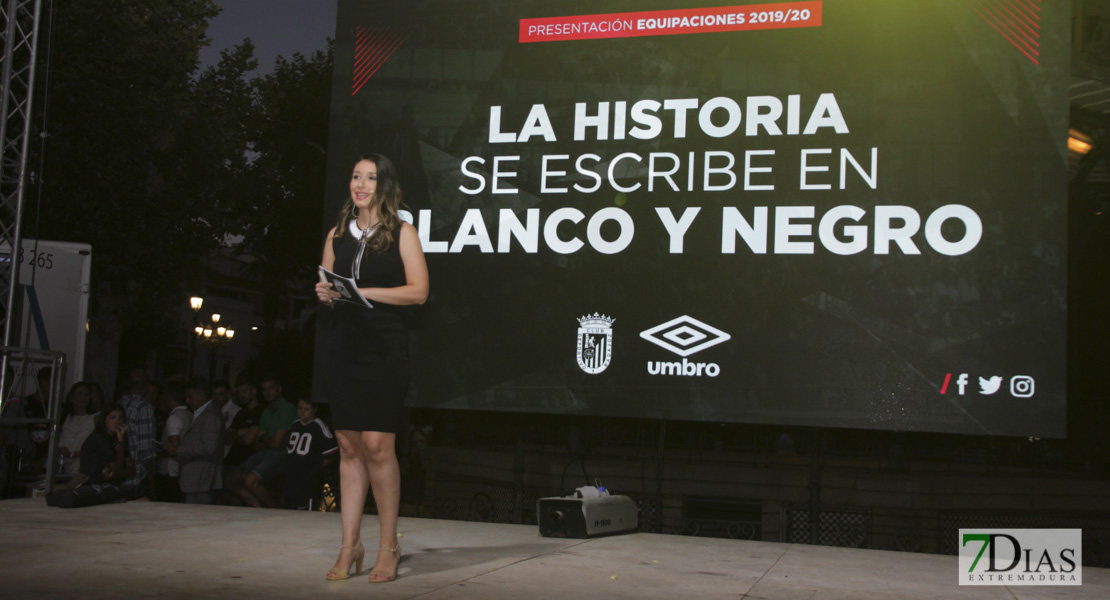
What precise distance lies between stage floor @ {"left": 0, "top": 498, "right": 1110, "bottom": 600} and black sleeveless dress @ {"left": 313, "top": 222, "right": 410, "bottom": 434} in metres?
0.61

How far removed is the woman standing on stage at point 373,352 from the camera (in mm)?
3666

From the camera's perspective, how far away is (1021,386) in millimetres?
5336

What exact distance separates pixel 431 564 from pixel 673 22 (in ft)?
11.6

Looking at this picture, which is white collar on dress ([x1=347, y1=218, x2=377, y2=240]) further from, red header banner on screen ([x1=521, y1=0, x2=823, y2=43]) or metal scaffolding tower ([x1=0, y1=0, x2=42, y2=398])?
metal scaffolding tower ([x1=0, y1=0, x2=42, y2=398])

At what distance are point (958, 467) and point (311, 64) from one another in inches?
637

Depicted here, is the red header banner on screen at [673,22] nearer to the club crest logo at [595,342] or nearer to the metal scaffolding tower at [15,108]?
the club crest logo at [595,342]

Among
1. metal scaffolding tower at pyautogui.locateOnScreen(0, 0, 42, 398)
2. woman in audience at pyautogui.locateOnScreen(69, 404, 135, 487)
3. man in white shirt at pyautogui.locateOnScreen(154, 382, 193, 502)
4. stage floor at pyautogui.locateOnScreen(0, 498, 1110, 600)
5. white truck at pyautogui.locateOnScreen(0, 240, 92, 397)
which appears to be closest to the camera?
stage floor at pyautogui.locateOnScreen(0, 498, 1110, 600)

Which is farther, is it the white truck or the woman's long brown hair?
the white truck

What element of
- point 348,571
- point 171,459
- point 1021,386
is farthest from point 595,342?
point 171,459

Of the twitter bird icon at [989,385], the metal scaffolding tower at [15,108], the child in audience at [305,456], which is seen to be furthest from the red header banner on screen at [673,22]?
the metal scaffolding tower at [15,108]

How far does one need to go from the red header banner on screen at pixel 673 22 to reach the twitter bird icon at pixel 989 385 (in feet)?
7.21

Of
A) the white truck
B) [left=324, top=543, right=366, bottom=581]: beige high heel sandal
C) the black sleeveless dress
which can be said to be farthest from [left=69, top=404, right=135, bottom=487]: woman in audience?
the black sleeveless dress

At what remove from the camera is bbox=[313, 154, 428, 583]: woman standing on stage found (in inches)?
144

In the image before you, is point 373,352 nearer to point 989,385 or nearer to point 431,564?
point 431,564
